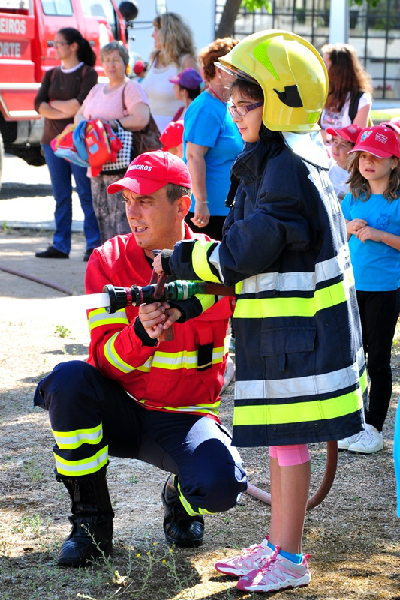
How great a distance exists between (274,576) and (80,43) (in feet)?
23.1

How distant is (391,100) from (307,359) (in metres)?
23.6

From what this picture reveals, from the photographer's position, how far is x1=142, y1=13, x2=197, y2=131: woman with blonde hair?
7.93 metres

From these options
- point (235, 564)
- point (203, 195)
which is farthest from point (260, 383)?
point (203, 195)

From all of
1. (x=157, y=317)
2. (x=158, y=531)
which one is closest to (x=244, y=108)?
(x=157, y=317)

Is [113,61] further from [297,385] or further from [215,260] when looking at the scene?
[297,385]

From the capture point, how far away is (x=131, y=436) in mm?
3252

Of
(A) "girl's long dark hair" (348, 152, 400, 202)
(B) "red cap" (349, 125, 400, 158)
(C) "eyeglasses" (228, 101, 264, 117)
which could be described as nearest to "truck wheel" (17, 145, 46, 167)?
(A) "girl's long dark hair" (348, 152, 400, 202)

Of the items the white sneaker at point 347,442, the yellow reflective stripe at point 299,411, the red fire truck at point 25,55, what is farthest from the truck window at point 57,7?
the yellow reflective stripe at point 299,411

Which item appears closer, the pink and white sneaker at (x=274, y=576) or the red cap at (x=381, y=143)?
the pink and white sneaker at (x=274, y=576)

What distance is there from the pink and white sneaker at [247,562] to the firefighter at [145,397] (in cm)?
17

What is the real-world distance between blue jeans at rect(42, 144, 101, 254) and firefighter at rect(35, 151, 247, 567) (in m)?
5.86

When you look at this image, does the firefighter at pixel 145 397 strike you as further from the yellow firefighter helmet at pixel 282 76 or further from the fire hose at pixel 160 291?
the yellow firefighter helmet at pixel 282 76

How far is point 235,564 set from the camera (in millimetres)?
3084

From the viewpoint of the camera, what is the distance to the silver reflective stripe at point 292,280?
9.21ft
